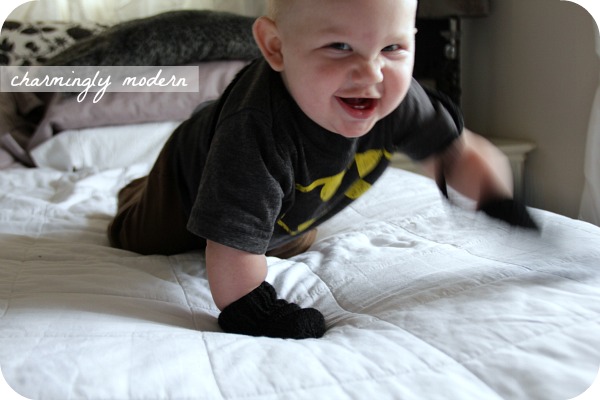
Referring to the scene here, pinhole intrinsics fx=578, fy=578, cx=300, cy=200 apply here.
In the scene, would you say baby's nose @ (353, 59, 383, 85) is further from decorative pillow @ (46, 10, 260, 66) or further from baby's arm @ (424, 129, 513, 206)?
decorative pillow @ (46, 10, 260, 66)

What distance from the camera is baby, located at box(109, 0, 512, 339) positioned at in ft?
2.15

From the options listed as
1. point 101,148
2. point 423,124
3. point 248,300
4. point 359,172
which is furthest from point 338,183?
point 101,148

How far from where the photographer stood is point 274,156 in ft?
2.35

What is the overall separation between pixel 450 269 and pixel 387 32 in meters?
0.32

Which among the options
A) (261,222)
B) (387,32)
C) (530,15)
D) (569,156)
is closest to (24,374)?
(261,222)

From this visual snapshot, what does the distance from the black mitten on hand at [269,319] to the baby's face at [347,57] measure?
230 millimetres

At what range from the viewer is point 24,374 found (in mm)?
479

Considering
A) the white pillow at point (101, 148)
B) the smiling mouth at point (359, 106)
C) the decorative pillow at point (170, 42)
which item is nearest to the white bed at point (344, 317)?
the smiling mouth at point (359, 106)

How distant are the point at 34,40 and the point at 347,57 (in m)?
1.47

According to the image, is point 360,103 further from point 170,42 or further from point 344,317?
point 170,42

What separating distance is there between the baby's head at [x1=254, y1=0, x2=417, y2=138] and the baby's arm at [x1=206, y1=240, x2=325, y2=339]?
204 millimetres

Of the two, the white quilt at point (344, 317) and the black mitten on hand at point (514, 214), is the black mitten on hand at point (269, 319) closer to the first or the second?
the white quilt at point (344, 317)

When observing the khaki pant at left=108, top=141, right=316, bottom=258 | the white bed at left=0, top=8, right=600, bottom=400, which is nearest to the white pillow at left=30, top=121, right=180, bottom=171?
the white bed at left=0, top=8, right=600, bottom=400

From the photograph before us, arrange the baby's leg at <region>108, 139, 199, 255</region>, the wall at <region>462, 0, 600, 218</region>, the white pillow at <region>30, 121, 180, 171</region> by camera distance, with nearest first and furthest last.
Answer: the baby's leg at <region>108, 139, 199, 255</region> → the wall at <region>462, 0, 600, 218</region> → the white pillow at <region>30, 121, 180, 171</region>
